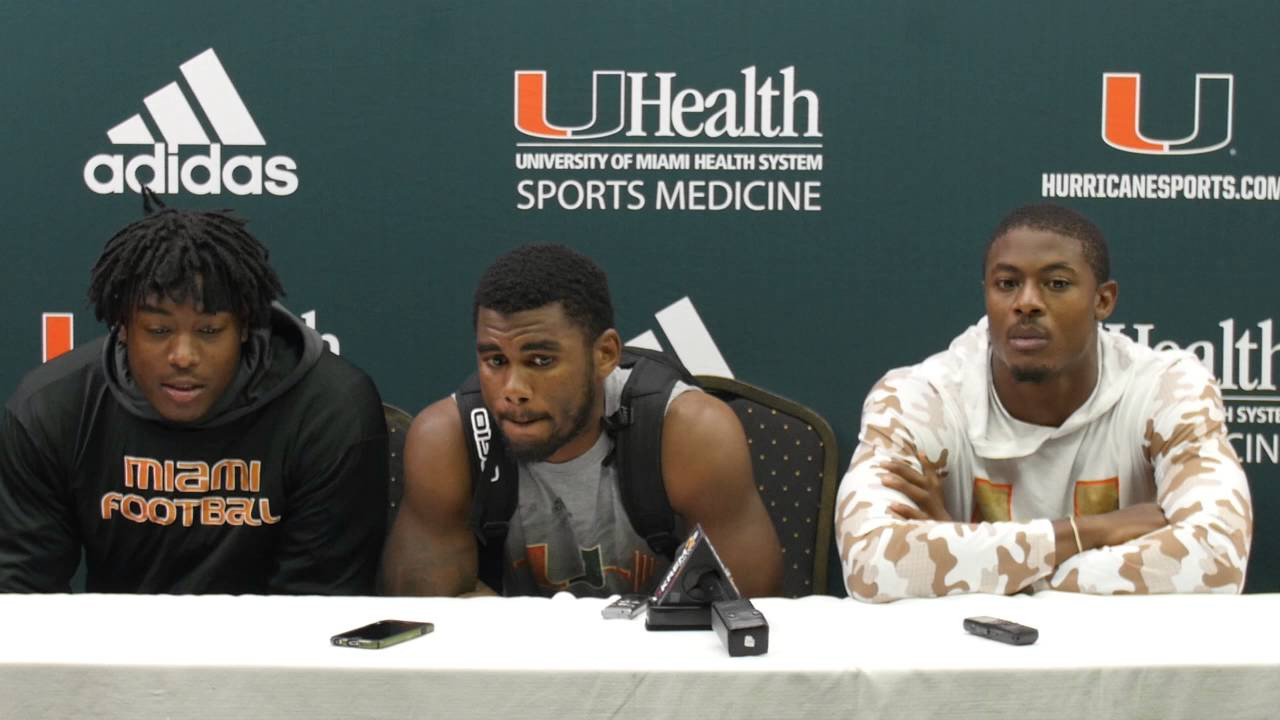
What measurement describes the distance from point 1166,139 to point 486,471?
5.03ft

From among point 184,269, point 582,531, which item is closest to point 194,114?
point 184,269

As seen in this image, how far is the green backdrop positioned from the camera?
227cm

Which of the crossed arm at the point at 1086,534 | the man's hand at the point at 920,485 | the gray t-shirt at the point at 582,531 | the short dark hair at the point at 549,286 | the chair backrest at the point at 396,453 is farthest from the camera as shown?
the chair backrest at the point at 396,453

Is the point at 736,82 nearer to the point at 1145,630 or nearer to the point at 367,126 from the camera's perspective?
the point at 367,126

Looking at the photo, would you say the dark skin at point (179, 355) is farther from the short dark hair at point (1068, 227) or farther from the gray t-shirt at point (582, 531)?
the short dark hair at point (1068, 227)

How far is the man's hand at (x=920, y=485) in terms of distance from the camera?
5.17 feet

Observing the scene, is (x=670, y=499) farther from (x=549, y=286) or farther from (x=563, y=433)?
(x=549, y=286)

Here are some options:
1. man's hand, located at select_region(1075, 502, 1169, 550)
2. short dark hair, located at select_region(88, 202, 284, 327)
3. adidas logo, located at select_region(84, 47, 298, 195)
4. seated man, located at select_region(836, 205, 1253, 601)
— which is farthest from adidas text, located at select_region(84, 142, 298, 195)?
man's hand, located at select_region(1075, 502, 1169, 550)

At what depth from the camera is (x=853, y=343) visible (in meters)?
2.34

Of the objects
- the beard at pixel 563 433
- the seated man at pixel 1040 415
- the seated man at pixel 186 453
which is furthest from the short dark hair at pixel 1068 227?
the seated man at pixel 186 453

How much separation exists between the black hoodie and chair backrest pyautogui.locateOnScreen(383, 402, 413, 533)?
1.35 feet

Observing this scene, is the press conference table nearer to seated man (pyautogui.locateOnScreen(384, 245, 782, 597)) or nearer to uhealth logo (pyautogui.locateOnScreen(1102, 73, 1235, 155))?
seated man (pyautogui.locateOnScreen(384, 245, 782, 597))

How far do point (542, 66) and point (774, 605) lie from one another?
1467 millimetres

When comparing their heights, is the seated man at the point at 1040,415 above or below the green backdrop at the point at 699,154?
below
